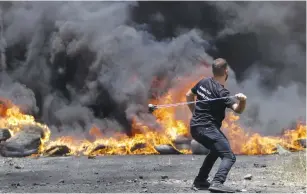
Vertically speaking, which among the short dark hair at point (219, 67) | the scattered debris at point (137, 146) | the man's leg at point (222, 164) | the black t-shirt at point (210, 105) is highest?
the short dark hair at point (219, 67)

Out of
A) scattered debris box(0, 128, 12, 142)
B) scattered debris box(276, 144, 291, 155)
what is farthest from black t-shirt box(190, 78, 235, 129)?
scattered debris box(0, 128, 12, 142)

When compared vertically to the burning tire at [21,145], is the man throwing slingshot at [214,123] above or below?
above

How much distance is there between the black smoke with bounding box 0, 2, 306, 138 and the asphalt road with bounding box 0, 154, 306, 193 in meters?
7.05

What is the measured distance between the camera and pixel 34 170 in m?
10.0

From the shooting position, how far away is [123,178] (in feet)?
27.4

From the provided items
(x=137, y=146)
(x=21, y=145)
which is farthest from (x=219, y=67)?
(x=21, y=145)

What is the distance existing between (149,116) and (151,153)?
75.7 inches

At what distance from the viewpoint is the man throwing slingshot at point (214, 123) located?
619 cm

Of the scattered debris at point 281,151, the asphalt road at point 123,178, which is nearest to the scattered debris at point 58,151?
the asphalt road at point 123,178

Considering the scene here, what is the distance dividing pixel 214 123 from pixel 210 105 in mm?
259

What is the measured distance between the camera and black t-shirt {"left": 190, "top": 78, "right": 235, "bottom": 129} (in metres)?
6.33

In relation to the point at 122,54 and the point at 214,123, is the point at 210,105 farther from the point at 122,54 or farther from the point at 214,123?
the point at 122,54

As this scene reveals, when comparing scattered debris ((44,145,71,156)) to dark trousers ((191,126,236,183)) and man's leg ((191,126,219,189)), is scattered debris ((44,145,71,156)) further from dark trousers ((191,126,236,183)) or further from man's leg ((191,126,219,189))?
dark trousers ((191,126,236,183))

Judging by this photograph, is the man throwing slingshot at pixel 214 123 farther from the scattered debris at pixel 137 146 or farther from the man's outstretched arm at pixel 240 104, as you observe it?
the scattered debris at pixel 137 146
